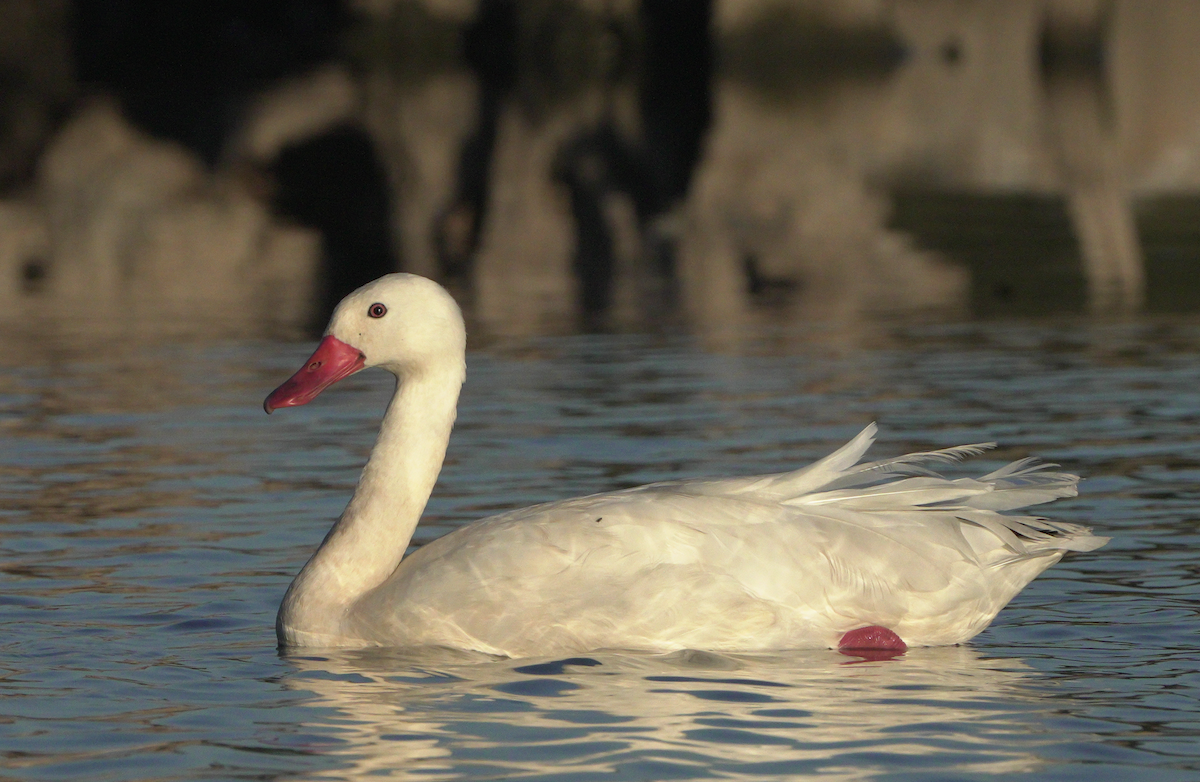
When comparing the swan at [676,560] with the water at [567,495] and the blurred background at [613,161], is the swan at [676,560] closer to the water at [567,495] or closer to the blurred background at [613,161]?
the water at [567,495]

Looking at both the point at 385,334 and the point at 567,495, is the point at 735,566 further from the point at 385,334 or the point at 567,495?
the point at 567,495

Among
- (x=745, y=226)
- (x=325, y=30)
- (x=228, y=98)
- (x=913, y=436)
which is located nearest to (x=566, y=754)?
(x=913, y=436)

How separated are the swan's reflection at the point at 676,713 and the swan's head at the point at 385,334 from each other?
1.32 metres

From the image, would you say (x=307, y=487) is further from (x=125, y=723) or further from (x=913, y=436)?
(x=125, y=723)

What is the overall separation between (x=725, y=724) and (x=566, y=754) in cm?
63

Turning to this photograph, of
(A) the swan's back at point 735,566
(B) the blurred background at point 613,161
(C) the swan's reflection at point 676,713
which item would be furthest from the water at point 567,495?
(B) the blurred background at point 613,161

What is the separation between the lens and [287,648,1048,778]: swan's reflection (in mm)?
6258

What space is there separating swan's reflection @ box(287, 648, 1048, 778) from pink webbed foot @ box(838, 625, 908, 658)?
0.08m

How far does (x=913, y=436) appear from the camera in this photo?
12.6m

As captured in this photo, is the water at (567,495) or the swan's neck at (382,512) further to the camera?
the swan's neck at (382,512)

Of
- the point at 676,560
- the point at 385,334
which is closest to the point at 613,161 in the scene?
the point at 385,334

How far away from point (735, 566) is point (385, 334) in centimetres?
190

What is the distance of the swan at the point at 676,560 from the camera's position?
7.73m

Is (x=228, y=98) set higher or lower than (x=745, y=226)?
higher
